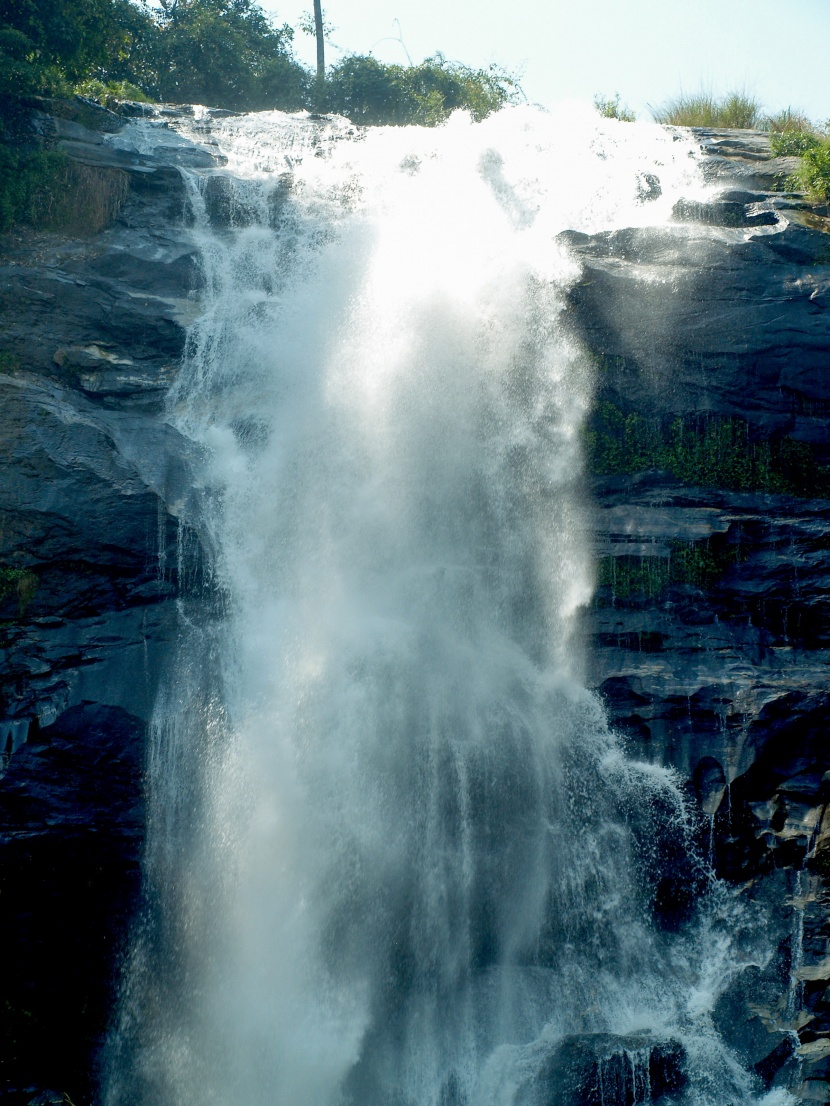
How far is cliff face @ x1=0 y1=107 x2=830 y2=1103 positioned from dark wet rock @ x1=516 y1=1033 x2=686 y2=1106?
0.81 metres

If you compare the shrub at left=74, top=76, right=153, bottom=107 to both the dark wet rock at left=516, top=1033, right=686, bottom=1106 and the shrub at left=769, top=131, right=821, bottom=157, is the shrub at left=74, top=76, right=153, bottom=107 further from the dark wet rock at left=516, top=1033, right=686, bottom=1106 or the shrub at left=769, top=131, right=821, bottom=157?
the dark wet rock at left=516, top=1033, right=686, bottom=1106

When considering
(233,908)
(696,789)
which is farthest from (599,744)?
(233,908)

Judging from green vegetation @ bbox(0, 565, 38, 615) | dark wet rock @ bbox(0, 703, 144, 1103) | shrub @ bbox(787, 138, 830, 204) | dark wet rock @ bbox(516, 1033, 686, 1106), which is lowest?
dark wet rock @ bbox(516, 1033, 686, 1106)

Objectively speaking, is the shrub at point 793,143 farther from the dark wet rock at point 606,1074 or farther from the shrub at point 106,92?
the dark wet rock at point 606,1074

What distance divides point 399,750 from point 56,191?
1091 cm

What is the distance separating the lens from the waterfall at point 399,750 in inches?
378

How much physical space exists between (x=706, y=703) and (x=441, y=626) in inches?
135

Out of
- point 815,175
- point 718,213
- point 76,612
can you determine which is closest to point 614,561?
point 76,612

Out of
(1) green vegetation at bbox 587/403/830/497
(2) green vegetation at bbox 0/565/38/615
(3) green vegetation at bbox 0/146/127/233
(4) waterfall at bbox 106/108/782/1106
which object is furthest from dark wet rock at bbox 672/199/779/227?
(2) green vegetation at bbox 0/565/38/615

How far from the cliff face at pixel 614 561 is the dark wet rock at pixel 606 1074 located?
808 mm

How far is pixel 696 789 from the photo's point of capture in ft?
35.6

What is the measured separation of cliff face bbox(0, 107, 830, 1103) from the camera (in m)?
9.88

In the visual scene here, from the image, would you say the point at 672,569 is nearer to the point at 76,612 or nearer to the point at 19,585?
the point at 76,612

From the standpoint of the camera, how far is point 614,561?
12367 millimetres
